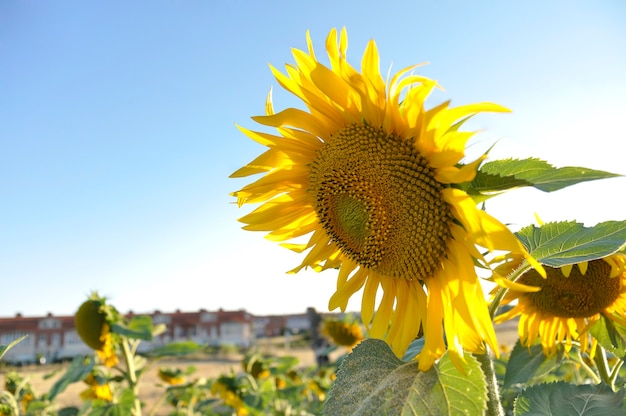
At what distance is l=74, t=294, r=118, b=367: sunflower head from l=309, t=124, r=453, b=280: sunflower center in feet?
9.79

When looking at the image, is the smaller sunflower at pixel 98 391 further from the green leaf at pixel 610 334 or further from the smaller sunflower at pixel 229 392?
the green leaf at pixel 610 334

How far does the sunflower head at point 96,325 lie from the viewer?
3936 millimetres

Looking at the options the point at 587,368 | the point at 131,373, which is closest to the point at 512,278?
the point at 587,368

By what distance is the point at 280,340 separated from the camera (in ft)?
153

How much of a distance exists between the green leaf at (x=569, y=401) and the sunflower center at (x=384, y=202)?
46 centimetres

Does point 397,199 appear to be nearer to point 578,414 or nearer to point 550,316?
point 578,414

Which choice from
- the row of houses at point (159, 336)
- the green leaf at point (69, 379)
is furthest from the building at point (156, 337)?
the green leaf at point (69, 379)

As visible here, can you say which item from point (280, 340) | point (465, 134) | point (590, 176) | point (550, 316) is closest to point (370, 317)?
point (465, 134)

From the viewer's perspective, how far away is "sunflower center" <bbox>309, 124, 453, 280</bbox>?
1250 millimetres

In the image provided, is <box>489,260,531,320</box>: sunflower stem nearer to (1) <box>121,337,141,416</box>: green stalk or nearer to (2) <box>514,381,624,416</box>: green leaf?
(2) <box>514,381,624,416</box>: green leaf

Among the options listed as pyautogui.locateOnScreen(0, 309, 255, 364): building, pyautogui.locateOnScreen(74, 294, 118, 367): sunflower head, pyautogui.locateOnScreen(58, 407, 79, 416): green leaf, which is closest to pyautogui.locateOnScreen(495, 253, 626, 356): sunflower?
pyautogui.locateOnScreen(74, 294, 118, 367): sunflower head

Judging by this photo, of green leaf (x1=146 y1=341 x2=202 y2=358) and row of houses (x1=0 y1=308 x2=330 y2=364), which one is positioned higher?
row of houses (x1=0 y1=308 x2=330 y2=364)

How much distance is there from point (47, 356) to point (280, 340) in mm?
A: 17266

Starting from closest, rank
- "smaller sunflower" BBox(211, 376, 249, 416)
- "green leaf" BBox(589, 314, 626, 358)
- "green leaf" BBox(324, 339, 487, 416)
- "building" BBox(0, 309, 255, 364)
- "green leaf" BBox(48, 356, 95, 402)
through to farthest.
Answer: "green leaf" BBox(324, 339, 487, 416) → "green leaf" BBox(589, 314, 626, 358) → "green leaf" BBox(48, 356, 95, 402) → "smaller sunflower" BBox(211, 376, 249, 416) → "building" BBox(0, 309, 255, 364)
